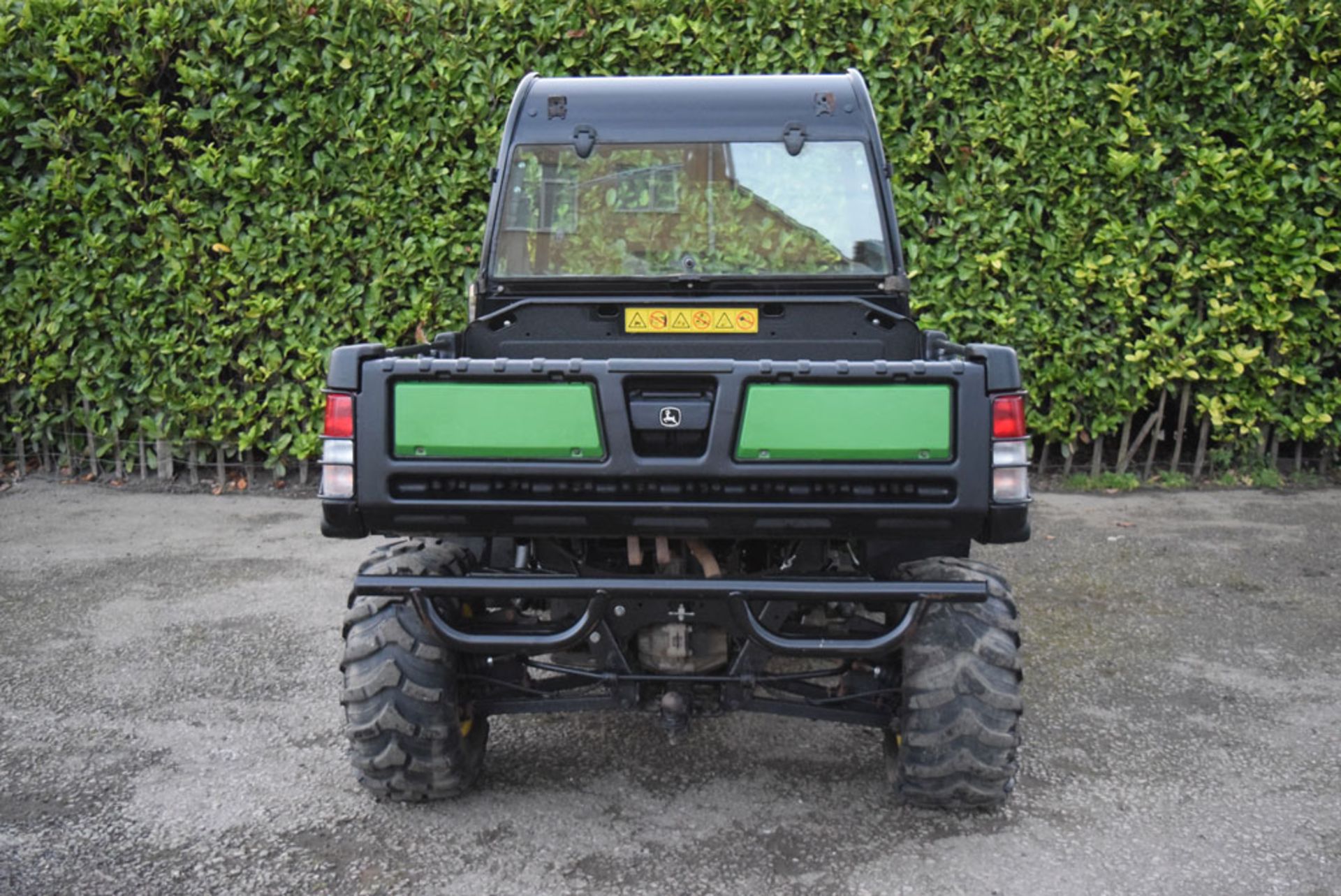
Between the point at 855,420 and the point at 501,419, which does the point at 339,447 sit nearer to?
the point at 501,419

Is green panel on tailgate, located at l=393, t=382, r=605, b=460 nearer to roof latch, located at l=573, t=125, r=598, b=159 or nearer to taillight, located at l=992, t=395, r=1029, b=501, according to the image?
taillight, located at l=992, t=395, r=1029, b=501

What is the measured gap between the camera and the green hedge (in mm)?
7371

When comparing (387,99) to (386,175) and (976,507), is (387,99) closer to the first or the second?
(386,175)

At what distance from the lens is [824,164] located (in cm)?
456

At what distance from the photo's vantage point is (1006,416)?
3.13 m

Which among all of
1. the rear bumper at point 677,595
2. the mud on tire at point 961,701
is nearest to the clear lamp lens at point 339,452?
the rear bumper at point 677,595

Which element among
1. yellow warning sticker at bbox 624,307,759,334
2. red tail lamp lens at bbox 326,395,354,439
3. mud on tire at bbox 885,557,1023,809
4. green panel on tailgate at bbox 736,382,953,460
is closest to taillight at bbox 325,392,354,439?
red tail lamp lens at bbox 326,395,354,439

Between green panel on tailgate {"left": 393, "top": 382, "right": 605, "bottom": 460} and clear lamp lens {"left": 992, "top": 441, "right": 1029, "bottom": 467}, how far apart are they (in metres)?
1.03

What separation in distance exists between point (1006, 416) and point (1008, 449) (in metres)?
0.09

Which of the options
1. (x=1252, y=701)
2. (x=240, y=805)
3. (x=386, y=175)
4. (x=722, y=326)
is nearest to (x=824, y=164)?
(x=722, y=326)

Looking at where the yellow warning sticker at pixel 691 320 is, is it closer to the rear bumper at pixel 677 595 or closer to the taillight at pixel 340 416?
the rear bumper at pixel 677 595

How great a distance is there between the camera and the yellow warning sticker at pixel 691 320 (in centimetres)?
437

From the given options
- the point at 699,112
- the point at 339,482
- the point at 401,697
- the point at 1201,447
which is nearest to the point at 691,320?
the point at 699,112

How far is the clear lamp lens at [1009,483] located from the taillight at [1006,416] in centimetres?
9
